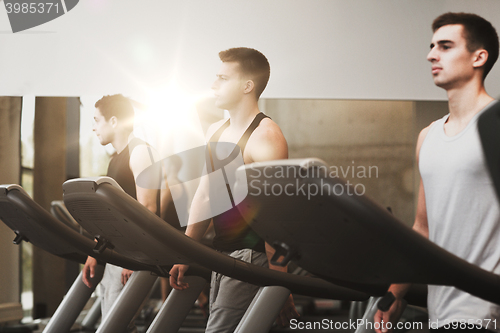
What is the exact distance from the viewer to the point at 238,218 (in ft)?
5.62

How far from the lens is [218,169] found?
1865 millimetres

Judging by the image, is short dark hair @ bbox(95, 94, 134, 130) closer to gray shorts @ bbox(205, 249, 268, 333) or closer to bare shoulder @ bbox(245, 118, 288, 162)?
bare shoulder @ bbox(245, 118, 288, 162)

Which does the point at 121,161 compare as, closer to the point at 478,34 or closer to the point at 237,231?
the point at 237,231

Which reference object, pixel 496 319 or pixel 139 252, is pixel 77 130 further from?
pixel 496 319

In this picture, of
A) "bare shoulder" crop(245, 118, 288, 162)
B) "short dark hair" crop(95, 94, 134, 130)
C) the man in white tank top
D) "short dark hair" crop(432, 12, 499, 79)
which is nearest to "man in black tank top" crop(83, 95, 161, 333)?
"short dark hair" crop(95, 94, 134, 130)

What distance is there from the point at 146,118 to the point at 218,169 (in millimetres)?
1385

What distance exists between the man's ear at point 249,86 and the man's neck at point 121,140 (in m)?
0.87

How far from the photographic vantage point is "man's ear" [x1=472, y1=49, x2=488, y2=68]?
1319mm

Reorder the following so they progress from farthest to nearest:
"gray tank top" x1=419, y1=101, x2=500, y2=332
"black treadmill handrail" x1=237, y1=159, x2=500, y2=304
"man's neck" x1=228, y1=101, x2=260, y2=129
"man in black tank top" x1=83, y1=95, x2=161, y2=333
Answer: "man in black tank top" x1=83, y1=95, x2=161, y2=333, "man's neck" x1=228, y1=101, x2=260, y2=129, "gray tank top" x1=419, y1=101, x2=500, y2=332, "black treadmill handrail" x1=237, y1=159, x2=500, y2=304

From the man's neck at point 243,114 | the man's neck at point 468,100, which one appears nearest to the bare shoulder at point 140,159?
the man's neck at point 243,114

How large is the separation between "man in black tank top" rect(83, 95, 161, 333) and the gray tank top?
4.57 ft

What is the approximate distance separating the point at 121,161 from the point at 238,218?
95cm

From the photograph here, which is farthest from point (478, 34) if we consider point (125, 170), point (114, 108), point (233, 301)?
point (114, 108)

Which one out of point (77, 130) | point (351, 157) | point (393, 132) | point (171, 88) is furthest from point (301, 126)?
point (77, 130)
